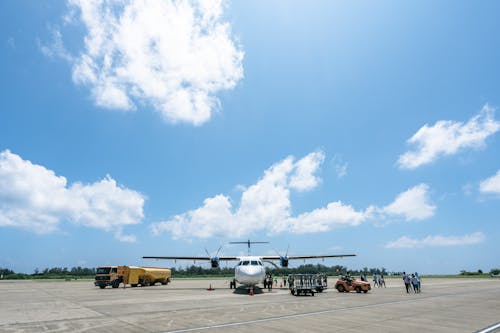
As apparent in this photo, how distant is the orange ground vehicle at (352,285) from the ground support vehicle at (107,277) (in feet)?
81.4

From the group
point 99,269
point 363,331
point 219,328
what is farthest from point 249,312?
point 99,269

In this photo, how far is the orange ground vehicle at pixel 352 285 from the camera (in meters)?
26.5

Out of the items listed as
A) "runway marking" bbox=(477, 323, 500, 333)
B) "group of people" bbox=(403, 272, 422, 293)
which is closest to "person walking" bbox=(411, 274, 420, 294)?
"group of people" bbox=(403, 272, 422, 293)

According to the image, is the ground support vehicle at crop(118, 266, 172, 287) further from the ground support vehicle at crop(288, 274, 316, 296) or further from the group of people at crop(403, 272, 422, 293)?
the group of people at crop(403, 272, 422, 293)

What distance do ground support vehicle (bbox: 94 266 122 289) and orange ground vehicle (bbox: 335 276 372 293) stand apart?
977 inches

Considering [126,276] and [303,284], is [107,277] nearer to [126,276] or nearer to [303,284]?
[126,276]

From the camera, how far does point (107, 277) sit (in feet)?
119

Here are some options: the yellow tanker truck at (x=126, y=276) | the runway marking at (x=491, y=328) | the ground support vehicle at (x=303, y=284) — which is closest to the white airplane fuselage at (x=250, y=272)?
the ground support vehicle at (x=303, y=284)

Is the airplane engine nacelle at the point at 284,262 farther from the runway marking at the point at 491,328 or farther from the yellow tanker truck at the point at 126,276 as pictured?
the runway marking at the point at 491,328

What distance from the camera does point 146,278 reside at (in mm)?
41625

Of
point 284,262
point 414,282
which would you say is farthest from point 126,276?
point 414,282

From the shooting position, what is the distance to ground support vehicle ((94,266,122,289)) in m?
36.1

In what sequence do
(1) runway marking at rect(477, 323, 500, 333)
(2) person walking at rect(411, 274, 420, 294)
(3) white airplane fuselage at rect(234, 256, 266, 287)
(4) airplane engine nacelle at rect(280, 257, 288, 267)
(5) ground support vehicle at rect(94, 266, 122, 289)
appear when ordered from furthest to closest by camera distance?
1. (4) airplane engine nacelle at rect(280, 257, 288, 267)
2. (5) ground support vehicle at rect(94, 266, 122, 289)
3. (2) person walking at rect(411, 274, 420, 294)
4. (3) white airplane fuselage at rect(234, 256, 266, 287)
5. (1) runway marking at rect(477, 323, 500, 333)

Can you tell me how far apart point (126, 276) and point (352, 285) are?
2583 cm
